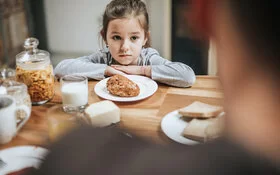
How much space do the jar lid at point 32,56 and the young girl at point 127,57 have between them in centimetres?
9

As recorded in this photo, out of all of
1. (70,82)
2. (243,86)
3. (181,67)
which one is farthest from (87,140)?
(181,67)

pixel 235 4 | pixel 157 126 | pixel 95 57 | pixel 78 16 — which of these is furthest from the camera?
pixel 95 57

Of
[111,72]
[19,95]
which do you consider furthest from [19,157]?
[111,72]

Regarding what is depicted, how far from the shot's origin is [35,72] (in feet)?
2.24

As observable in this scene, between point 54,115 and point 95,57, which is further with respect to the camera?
point 95,57

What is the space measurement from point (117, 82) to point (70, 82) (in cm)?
10

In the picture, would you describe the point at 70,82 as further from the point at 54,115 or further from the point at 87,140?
the point at 87,140

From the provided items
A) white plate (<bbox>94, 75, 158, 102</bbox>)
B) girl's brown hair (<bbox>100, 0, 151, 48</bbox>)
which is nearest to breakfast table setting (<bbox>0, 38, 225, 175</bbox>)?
white plate (<bbox>94, 75, 158, 102</bbox>)

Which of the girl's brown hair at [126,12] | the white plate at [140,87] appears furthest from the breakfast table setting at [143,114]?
the girl's brown hair at [126,12]

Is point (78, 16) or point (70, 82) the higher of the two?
point (78, 16)

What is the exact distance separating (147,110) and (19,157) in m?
0.26

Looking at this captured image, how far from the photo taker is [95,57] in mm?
830

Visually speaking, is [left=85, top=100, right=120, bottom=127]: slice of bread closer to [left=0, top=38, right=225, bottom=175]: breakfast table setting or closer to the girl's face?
[left=0, top=38, right=225, bottom=175]: breakfast table setting

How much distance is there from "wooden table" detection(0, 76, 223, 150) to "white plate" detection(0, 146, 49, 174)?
0.02 metres
